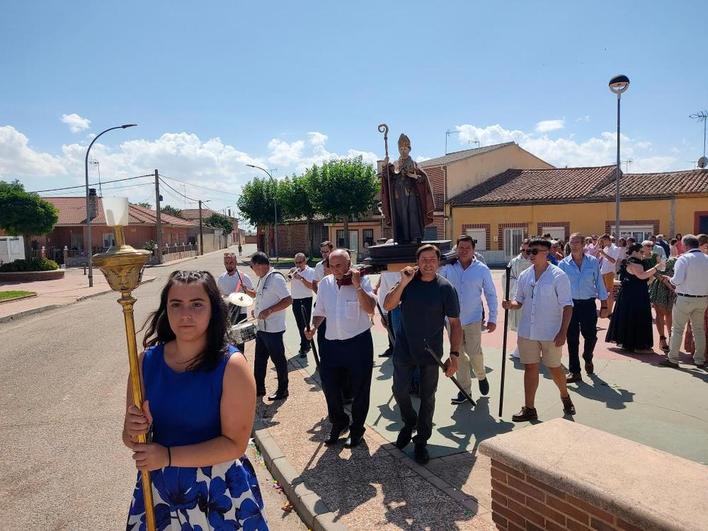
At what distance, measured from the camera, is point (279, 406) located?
5941 millimetres

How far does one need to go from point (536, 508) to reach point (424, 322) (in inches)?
67.8

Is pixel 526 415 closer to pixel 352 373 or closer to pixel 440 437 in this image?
pixel 440 437

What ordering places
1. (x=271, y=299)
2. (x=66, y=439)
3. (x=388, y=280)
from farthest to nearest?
(x=388, y=280)
(x=271, y=299)
(x=66, y=439)

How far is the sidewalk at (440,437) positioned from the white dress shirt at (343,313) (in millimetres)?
1047

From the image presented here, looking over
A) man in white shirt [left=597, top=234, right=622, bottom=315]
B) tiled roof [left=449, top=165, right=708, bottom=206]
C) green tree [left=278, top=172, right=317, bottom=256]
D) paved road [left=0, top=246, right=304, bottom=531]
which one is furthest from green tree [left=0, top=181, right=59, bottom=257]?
man in white shirt [left=597, top=234, right=622, bottom=315]

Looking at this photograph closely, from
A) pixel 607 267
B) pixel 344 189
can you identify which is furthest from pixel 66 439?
pixel 344 189

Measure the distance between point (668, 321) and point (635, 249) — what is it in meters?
1.56

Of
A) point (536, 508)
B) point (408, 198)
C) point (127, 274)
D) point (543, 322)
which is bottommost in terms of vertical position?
point (536, 508)

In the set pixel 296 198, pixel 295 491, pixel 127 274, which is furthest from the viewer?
pixel 296 198

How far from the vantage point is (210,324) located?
2223 mm

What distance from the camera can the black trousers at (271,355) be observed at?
6133mm

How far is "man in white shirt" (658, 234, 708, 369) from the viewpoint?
6664 millimetres

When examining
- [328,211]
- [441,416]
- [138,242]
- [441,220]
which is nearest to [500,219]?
[441,220]

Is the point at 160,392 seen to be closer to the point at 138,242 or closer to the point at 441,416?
the point at 441,416
